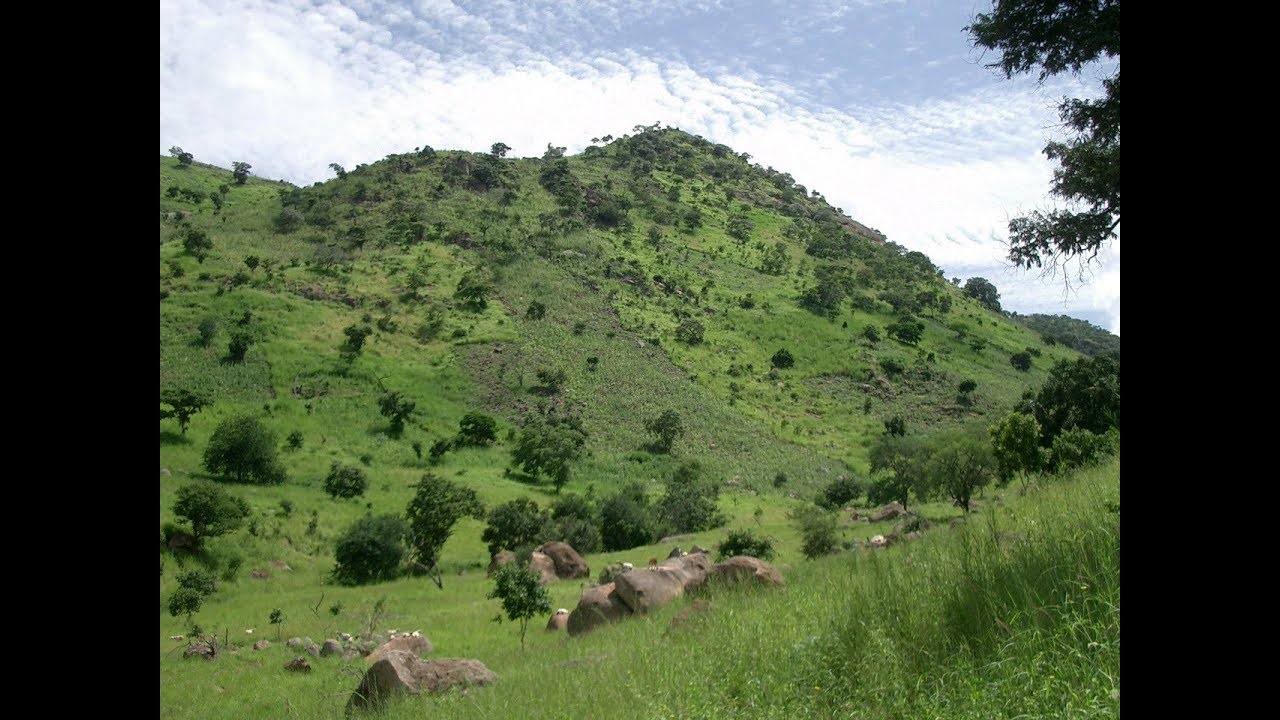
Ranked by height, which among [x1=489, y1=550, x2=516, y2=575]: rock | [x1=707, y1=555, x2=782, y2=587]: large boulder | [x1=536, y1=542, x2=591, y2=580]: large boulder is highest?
[x1=707, y1=555, x2=782, y2=587]: large boulder

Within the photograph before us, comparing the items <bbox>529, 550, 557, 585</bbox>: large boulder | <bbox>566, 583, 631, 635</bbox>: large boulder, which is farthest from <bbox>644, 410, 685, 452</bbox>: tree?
<bbox>566, 583, 631, 635</bbox>: large boulder

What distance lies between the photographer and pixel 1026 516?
6.65 meters

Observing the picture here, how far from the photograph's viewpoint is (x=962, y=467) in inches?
1176

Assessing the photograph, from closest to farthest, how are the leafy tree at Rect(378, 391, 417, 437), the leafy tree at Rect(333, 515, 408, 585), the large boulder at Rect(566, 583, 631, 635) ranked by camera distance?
1. the large boulder at Rect(566, 583, 631, 635)
2. the leafy tree at Rect(333, 515, 408, 585)
3. the leafy tree at Rect(378, 391, 417, 437)

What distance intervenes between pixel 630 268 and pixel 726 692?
86.7 meters

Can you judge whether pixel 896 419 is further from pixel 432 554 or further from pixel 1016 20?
pixel 1016 20

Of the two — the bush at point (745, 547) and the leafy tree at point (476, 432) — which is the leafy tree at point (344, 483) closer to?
the leafy tree at point (476, 432)

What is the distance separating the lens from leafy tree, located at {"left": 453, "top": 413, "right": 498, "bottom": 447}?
5291 centimetres

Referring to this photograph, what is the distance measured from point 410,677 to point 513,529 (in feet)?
82.1

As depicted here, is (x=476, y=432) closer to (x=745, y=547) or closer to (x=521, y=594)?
(x=745, y=547)

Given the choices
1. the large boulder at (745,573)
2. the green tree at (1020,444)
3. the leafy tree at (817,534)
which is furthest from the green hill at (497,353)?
the green tree at (1020,444)

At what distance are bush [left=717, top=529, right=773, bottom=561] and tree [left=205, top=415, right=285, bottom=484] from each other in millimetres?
26425

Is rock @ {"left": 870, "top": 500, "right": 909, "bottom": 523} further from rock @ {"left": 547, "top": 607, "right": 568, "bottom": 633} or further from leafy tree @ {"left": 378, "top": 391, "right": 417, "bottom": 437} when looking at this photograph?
leafy tree @ {"left": 378, "top": 391, "right": 417, "bottom": 437}
